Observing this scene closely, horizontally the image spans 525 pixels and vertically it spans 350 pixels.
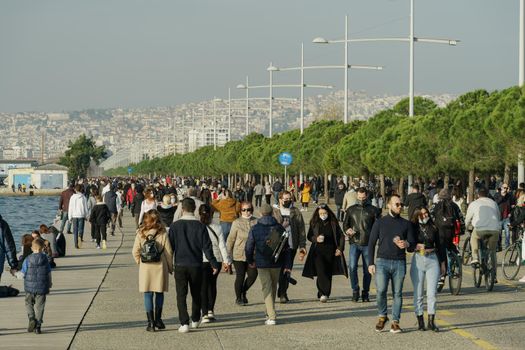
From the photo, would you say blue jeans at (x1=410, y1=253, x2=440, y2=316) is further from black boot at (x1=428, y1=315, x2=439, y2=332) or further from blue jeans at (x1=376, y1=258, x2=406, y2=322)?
blue jeans at (x1=376, y1=258, x2=406, y2=322)

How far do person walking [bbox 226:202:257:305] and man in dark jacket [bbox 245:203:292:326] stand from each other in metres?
1.36

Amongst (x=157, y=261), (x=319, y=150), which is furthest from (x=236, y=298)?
(x=319, y=150)

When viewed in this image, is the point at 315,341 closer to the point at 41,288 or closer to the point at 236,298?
the point at 41,288

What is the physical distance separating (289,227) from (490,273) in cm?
366

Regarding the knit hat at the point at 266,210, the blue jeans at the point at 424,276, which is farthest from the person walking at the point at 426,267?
the knit hat at the point at 266,210

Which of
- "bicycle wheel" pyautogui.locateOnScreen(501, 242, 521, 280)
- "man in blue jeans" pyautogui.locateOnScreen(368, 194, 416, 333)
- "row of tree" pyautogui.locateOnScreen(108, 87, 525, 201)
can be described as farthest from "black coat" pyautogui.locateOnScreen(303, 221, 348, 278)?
"row of tree" pyautogui.locateOnScreen(108, 87, 525, 201)

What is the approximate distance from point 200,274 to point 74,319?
2.39m

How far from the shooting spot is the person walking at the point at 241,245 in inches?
722

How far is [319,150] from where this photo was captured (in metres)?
87.3

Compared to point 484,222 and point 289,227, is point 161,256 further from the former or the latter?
point 484,222

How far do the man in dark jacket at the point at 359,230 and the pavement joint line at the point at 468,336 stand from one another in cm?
271

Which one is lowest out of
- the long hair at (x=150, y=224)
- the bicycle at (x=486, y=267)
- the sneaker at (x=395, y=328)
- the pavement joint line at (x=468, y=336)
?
the pavement joint line at (x=468, y=336)

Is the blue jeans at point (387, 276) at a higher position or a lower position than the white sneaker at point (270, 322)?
higher

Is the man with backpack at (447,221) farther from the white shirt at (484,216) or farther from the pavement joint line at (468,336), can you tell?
the pavement joint line at (468,336)
